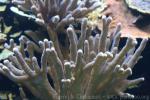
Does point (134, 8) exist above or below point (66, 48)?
above

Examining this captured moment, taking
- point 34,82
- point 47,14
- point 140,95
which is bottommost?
point 140,95

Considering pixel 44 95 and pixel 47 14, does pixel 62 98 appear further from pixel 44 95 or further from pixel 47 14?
pixel 47 14

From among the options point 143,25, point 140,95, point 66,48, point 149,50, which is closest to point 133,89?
point 140,95

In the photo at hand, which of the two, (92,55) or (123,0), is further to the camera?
(123,0)

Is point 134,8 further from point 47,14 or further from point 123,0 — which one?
point 47,14

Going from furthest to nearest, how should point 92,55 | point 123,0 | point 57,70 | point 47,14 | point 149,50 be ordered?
point 123,0 < point 149,50 < point 47,14 < point 92,55 < point 57,70

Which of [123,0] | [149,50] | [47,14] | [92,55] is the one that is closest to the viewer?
[92,55]
